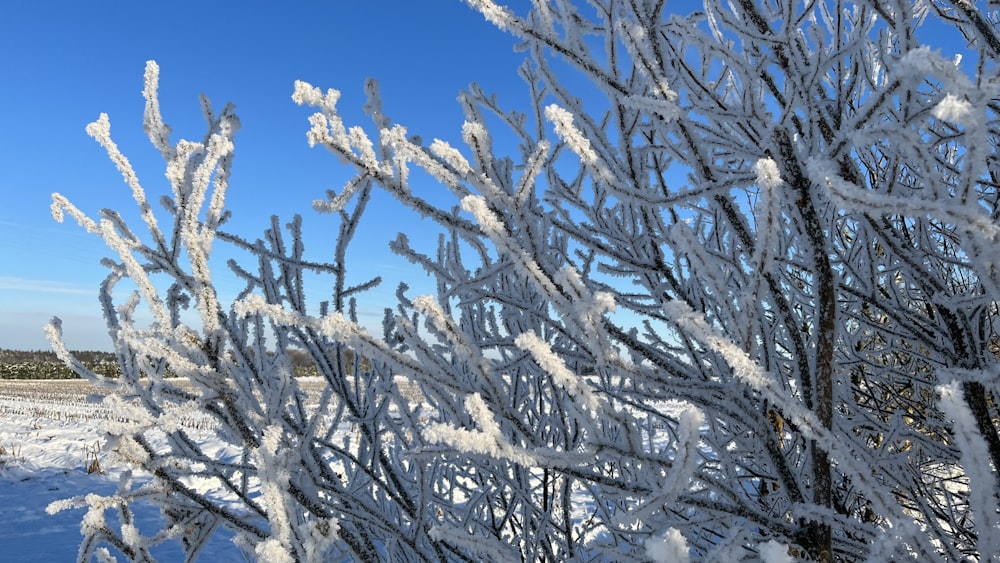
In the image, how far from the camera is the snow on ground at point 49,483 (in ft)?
26.2

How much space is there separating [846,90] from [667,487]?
0.99m

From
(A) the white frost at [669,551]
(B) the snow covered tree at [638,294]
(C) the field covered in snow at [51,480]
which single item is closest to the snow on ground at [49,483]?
(C) the field covered in snow at [51,480]

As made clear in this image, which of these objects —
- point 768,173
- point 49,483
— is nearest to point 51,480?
point 49,483

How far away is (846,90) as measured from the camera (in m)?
1.30

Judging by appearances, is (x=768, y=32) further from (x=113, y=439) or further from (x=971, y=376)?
(x=113, y=439)

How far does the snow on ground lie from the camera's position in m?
7.98


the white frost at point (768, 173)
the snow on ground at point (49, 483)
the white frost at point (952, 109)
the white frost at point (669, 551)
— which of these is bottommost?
the snow on ground at point (49, 483)

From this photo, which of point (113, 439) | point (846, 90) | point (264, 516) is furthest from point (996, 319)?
point (113, 439)

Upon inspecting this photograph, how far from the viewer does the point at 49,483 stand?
1121 cm

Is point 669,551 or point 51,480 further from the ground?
point 669,551

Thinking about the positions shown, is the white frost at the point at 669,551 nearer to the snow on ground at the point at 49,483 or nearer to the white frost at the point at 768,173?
the white frost at the point at 768,173

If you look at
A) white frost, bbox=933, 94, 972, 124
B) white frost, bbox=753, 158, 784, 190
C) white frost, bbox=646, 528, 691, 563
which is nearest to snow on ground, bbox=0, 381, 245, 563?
white frost, bbox=646, 528, 691, 563

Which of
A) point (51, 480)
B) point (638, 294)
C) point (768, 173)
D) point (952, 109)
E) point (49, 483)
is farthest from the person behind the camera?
point (51, 480)

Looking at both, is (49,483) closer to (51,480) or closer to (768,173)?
(51,480)
